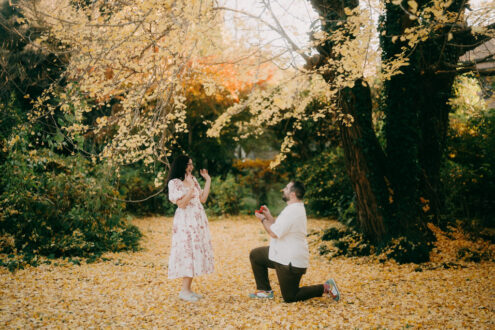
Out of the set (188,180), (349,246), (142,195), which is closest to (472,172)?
(349,246)

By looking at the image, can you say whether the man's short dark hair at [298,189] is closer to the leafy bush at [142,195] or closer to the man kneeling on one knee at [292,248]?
the man kneeling on one knee at [292,248]

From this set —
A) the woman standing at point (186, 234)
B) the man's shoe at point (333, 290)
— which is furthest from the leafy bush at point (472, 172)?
the woman standing at point (186, 234)

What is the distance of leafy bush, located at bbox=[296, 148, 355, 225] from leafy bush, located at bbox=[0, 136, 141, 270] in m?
5.39

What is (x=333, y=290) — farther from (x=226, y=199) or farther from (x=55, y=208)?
(x=226, y=199)

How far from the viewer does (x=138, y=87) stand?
5.41 metres

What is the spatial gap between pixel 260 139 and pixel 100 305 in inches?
433

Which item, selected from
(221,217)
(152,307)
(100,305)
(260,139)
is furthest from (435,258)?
(260,139)

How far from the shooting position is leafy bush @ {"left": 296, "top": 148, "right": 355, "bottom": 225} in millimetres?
9594

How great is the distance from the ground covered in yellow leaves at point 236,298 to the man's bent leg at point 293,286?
0.35ft

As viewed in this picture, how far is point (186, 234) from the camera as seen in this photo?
13.6ft

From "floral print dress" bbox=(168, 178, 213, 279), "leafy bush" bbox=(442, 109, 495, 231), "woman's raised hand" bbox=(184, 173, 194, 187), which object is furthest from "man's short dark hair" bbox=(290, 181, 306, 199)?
"leafy bush" bbox=(442, 109, 495, 231)

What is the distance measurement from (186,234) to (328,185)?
6425mm

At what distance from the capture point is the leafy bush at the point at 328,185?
9.59 metres

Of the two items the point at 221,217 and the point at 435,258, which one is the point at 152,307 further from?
the point at 221,217
